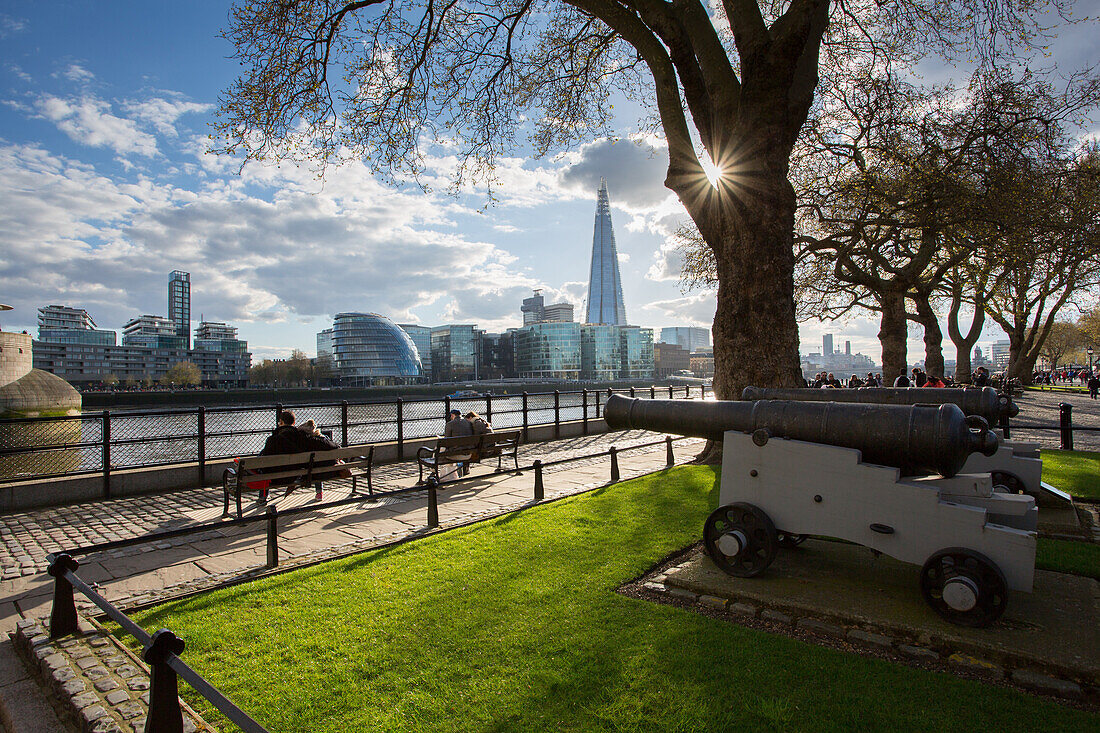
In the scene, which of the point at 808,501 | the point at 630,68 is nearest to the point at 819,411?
the point at 808,501

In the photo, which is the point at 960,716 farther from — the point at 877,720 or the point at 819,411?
the point at 819,411

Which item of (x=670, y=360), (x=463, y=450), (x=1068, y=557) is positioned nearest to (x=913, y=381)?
(x=1068, y=557)

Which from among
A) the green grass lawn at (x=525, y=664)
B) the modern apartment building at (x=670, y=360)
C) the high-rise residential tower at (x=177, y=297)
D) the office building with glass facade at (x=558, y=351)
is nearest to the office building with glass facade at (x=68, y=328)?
the high-rise residential tower at (x=177, y=297)

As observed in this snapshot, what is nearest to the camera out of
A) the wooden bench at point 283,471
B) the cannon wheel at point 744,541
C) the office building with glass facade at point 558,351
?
the cannon wheel at point 744,541

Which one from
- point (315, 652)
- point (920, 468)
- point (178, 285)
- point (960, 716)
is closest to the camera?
point (960, 716)

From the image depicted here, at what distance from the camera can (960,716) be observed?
249 cm

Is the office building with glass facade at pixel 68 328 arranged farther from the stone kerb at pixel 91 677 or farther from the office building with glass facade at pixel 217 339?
the stone kerb at pixel 91 677

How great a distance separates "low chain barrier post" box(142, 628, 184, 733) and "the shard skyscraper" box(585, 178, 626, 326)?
18529 centimetres

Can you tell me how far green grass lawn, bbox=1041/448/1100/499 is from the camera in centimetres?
709

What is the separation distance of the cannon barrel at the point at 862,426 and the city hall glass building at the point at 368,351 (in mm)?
105097

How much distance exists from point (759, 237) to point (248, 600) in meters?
8.02

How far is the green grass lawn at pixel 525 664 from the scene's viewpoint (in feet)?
8.37

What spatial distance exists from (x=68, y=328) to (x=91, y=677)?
181116 mm

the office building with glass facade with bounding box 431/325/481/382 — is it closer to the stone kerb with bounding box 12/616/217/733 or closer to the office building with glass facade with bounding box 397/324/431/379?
the office building with glass facade with bounding box 397/324/431/379
